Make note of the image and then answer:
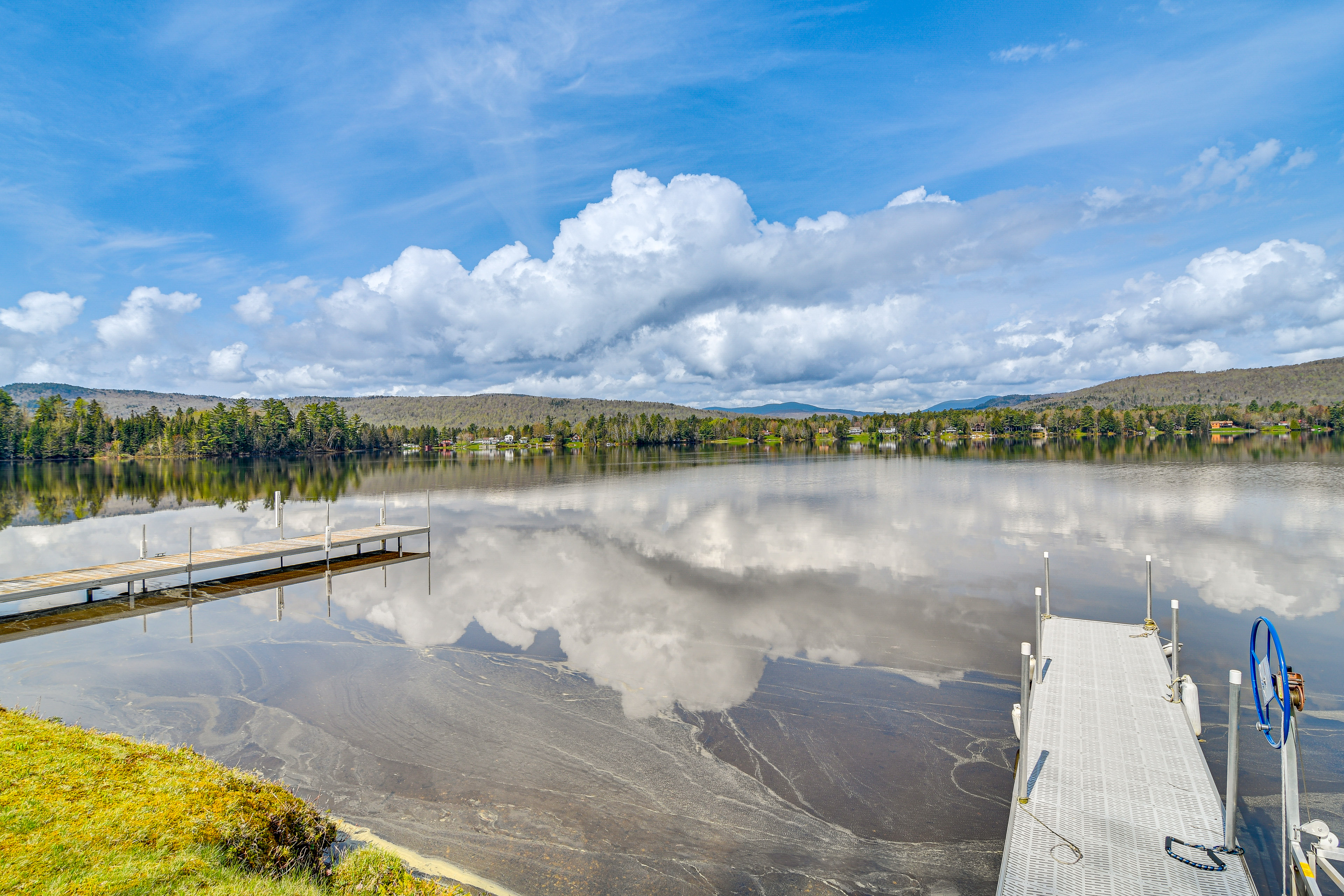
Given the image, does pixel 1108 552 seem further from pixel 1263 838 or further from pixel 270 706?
pixel 270 706

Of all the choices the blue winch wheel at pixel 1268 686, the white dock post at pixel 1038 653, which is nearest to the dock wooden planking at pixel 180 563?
the white dock post at pixel 1038 653

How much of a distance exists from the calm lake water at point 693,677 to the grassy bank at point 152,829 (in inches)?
43.0

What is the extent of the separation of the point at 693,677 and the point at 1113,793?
6572 mm

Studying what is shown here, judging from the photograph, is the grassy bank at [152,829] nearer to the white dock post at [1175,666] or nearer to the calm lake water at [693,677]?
the calm lake water at [693,677]

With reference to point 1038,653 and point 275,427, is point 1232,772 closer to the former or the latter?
point 1038,653

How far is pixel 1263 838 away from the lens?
22.5ft

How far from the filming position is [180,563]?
794 inches

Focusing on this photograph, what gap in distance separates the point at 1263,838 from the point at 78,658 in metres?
20.5

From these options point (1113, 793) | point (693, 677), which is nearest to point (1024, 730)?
point (1113, 793)

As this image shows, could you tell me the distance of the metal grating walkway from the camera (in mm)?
5656

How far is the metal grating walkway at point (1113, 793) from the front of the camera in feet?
18.6

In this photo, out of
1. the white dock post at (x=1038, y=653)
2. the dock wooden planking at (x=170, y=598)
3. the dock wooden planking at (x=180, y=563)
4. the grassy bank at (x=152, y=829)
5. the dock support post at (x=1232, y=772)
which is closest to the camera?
the grassy bank at (x=152, y=829)

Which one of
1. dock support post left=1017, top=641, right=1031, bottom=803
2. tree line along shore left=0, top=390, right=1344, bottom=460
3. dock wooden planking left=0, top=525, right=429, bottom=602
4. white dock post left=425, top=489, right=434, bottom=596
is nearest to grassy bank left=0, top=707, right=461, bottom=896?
dock support post left=1017, top=641, right=1031, bottom=803

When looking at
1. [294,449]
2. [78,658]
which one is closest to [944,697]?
[78,658]
